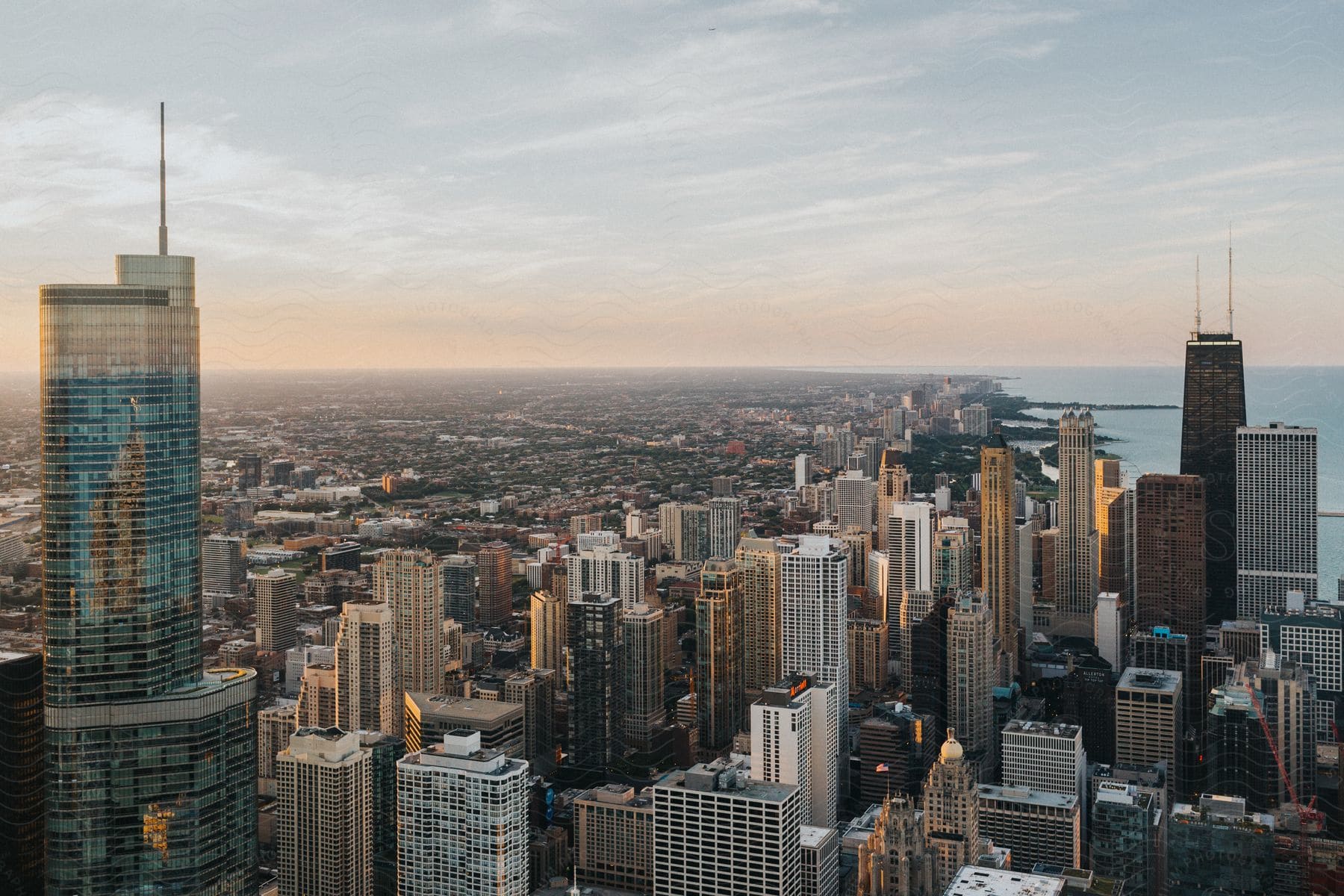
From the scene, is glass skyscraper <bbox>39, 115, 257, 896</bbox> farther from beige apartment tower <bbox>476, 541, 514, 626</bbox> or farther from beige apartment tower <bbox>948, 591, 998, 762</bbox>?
beige apartment tower <bbox>948, 591, 998, 762</bbox>

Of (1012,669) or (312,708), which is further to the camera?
(1012,669)

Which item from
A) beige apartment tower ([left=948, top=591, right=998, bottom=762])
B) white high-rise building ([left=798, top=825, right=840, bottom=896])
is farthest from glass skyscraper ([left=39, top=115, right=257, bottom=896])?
beige apartment tower ([left=948, top=591, right=998, bottom=762])

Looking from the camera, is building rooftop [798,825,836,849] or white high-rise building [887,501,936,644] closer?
building rooftop [798,825,836,849]

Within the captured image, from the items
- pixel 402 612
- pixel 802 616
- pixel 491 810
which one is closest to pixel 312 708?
pixel 402 612

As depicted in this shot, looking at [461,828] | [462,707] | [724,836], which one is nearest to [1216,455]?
[724,836]

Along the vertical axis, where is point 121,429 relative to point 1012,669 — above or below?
above

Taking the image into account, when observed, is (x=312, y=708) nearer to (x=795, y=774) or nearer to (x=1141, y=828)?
(x=795, y=774)
